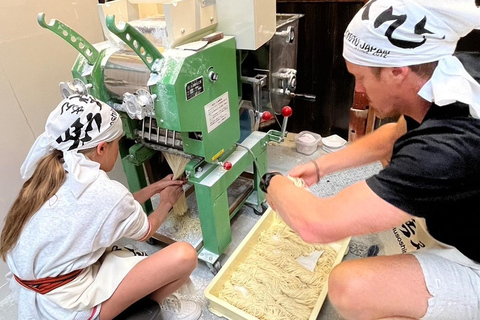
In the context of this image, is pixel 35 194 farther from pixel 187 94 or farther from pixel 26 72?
pixel 26 72

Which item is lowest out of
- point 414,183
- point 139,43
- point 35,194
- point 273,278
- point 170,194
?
point 273,278

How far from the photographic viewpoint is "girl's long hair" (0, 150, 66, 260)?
0.92m

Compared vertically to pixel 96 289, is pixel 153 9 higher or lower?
higher

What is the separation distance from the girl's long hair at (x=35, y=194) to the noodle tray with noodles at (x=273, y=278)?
0.64 meters

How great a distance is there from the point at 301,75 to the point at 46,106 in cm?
144

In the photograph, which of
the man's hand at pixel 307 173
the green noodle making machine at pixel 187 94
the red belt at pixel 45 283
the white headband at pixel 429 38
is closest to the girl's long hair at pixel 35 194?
the red belt at pixel 45 283

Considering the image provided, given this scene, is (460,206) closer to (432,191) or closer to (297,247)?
(432,191)

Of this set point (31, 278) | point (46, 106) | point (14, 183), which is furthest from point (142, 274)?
Answer: point (46, 106)

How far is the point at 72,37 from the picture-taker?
1.10 m

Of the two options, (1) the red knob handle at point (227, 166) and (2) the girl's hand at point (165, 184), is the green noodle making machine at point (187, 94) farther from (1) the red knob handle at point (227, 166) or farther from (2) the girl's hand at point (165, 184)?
(2) the girl's hand at point (165, 184)

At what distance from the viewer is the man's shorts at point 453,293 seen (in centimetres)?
81

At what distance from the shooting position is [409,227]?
1132 mm

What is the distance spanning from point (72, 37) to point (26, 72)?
373mm

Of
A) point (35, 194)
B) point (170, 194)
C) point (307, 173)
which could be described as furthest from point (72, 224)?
point (307, 173)
